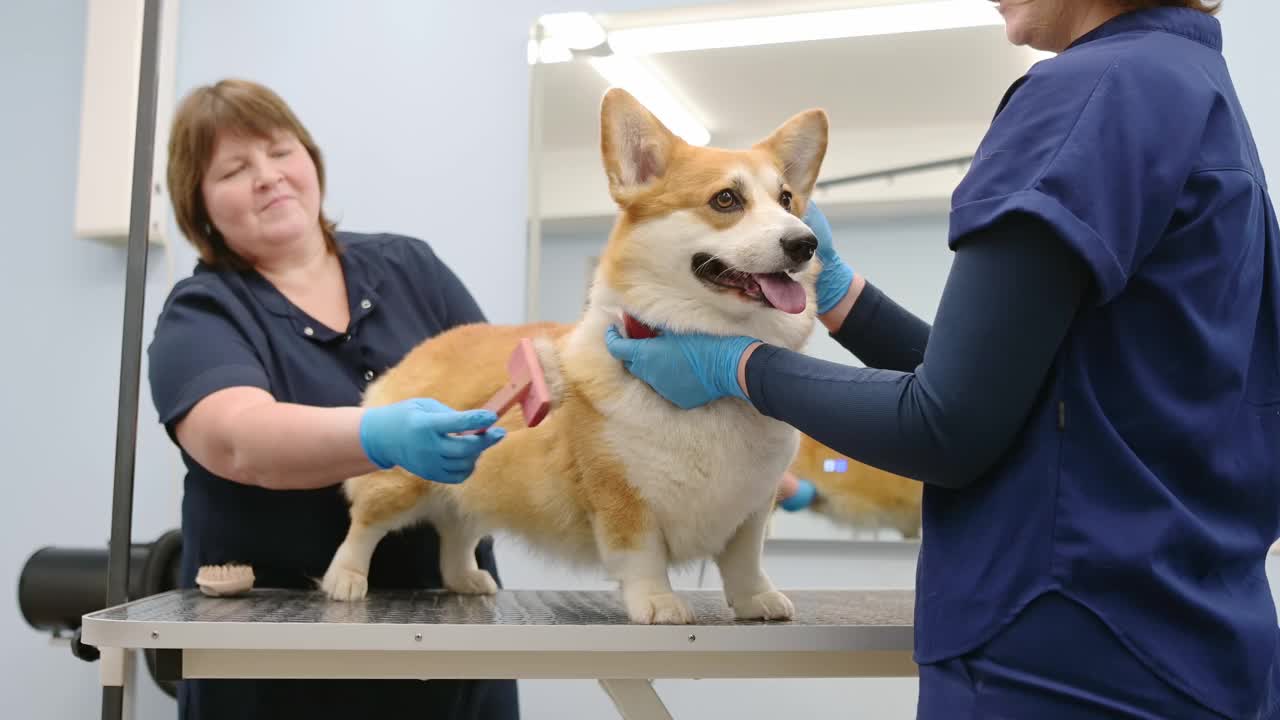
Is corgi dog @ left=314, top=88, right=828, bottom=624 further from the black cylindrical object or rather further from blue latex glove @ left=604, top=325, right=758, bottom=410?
the black cylindrical object

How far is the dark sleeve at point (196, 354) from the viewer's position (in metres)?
1.32

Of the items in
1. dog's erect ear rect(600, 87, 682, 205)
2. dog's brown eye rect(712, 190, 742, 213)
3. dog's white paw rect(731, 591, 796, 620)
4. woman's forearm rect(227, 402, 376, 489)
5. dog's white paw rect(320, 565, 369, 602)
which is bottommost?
dog's white paw rect(320, 565, 369, 602)

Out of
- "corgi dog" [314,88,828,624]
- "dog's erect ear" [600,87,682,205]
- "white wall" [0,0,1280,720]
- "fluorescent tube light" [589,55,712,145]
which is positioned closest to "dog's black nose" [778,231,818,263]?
"corgi dog" [314,88,828,624]

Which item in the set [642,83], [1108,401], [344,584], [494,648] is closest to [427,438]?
[494,648]

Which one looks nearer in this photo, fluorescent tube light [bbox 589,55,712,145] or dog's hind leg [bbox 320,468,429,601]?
dog's hind leg [bbox 320,468,429,601]

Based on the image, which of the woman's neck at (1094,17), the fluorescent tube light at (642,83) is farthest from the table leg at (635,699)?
the fluorescent tube light at (642,83)

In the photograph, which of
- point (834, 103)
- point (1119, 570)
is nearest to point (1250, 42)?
point (834, 103)

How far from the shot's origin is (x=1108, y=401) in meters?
0.82

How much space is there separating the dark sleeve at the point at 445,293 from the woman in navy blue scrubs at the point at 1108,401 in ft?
3.40

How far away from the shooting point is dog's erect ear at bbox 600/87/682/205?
124 centimetres

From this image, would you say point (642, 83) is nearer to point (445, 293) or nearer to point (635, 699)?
point (445, 293)

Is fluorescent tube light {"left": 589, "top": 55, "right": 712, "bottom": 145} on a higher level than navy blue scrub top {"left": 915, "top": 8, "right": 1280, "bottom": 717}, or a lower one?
higher

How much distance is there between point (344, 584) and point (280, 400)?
0.30 metres

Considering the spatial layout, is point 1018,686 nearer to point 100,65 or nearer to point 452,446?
point 452,446
